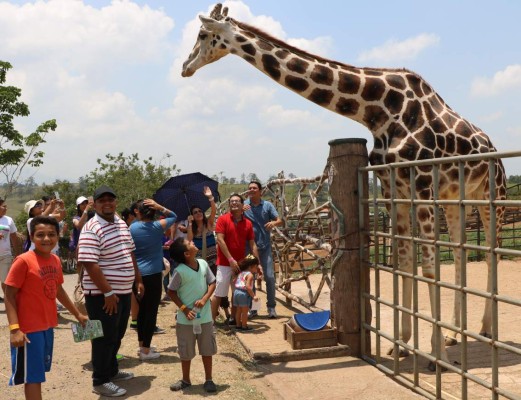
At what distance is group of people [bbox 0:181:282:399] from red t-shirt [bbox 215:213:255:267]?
0.01 metres

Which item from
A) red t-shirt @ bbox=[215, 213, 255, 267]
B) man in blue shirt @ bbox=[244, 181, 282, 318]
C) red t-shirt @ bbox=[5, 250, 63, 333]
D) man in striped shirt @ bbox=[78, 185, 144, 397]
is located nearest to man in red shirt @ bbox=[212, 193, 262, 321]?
red t-shirt @ bbox=[215, 213, 255, 267]

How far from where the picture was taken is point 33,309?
367 cm

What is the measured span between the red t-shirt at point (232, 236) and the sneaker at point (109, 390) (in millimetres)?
2251

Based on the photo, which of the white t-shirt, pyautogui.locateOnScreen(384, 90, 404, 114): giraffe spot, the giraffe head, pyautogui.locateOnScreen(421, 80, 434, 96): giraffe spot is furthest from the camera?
the white t-shirt

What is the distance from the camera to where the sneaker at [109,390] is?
4371mm

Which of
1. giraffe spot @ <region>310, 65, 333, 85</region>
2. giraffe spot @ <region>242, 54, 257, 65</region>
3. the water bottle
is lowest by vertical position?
the water bottle

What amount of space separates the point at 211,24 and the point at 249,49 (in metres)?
0.49

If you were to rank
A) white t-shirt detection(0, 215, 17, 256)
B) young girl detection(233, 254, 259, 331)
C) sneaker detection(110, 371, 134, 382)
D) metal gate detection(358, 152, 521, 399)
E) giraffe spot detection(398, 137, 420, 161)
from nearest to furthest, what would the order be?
metal gate detection(358, 152, 521, 399), sneaker detection(110, 371, 134, 382), giraffe spot detection(398, 137, 420, 161), young girl detection(233, 254, 259, 331), white t-shirt detection(0, 215, 17, 256)

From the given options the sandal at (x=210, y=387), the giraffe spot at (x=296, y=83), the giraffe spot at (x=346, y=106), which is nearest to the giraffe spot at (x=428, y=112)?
the giraffe spot at (x=346, y=106)

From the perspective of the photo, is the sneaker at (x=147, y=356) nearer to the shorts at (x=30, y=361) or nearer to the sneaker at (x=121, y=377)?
the sneaker at (x=121, y=377)

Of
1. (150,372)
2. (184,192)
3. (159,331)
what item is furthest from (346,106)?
(159,331)

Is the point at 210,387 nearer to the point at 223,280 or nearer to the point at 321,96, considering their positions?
the point at 223,280

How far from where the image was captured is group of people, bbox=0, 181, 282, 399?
3662 mm

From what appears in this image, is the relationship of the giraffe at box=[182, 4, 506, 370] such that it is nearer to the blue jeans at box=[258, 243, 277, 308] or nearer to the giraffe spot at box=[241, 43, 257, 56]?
the giraffe spot at box=[241, 43, 257, 56]
